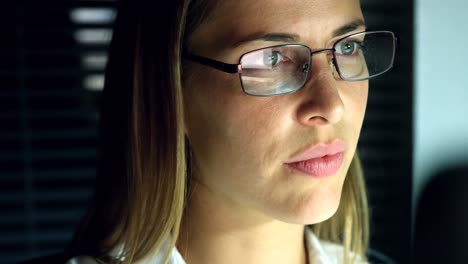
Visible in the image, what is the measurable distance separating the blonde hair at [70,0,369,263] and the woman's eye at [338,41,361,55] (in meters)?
0.27

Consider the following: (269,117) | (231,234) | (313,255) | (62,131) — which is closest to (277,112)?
(269,117)

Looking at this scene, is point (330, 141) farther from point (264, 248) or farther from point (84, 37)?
point (84, 37)

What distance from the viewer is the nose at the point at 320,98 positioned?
1258mm

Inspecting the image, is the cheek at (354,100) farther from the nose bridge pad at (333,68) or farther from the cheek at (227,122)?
the cheek at (227,122)

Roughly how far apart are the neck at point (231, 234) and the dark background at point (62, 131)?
112 cm

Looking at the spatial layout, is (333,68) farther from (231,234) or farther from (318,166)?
(231,234)

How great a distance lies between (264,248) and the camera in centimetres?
145

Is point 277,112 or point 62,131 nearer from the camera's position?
point 277,112

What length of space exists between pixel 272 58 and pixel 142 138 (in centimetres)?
34

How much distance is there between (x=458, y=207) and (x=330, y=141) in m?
0.66

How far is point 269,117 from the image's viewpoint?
4.22 feet

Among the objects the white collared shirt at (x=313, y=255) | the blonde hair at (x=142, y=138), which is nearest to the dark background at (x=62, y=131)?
the white collared shirt at (x=313, y=255)

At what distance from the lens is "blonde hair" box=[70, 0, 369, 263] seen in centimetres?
138

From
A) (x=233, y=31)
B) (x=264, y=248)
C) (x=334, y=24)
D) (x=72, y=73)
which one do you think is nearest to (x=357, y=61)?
(x=334, y=24)
